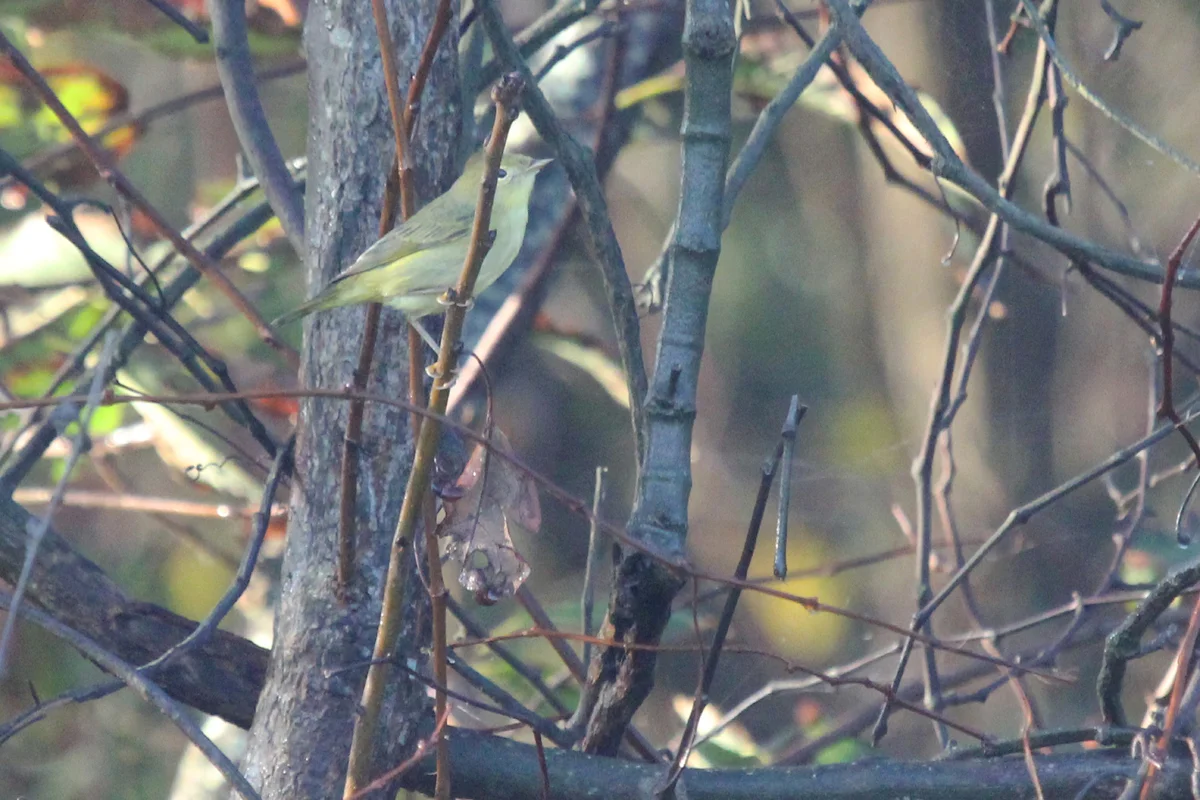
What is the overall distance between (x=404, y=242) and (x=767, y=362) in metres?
5.43

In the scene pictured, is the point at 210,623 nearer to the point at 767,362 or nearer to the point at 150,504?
the point at 150,504

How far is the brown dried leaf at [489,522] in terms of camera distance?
1653 millimetres

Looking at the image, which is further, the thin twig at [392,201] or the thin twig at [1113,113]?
the thin twig at [1113,113]

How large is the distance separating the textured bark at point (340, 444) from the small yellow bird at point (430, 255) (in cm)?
4

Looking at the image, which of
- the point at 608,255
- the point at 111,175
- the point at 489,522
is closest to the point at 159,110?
the point at 111,175

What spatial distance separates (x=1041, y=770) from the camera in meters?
1.79

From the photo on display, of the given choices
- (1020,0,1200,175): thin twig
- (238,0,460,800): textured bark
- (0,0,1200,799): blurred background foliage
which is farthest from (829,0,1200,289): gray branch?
(0,0,1200,799): blurred background foliage

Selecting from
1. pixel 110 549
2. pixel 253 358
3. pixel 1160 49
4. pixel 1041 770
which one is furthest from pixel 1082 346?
pixel 110 549

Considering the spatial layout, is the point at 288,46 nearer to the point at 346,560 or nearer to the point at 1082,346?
the point at 346,560

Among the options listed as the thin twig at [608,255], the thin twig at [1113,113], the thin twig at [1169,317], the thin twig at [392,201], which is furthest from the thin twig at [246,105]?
the thin twig at [1169,317]

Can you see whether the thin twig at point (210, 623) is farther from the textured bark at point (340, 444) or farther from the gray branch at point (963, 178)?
the gray branch at point (963, 178)

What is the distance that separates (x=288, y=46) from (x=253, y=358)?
3.64 ft

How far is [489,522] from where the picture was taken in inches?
66.1

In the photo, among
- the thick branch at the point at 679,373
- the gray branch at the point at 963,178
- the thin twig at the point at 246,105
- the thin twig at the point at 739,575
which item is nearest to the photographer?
Answer: the thin twig at the point at 739,575
